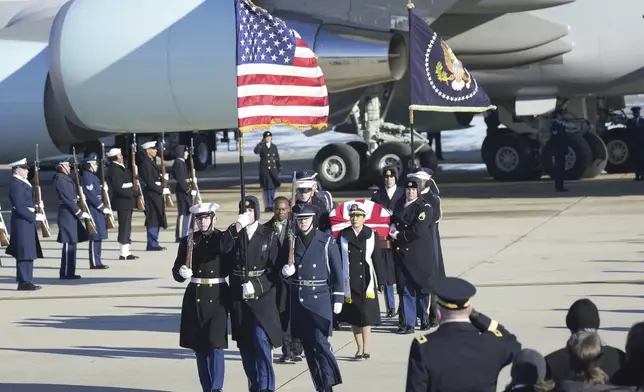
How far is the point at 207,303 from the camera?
10281 millimetres

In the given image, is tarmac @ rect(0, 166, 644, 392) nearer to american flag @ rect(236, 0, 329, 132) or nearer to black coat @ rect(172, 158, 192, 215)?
black coat @ rect(172, 158, 192, 215)

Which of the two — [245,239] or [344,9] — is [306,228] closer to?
[245,239]

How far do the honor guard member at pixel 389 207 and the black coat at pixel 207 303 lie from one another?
3.21 m

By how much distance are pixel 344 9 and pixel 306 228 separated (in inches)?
572

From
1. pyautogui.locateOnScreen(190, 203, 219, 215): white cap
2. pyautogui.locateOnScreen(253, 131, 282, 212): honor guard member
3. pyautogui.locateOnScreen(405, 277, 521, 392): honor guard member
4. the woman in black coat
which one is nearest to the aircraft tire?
pyautogui.locateOnScreen(253, 131, 282, 212): honor guard member

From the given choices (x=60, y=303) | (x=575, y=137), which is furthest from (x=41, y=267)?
(x=575, y=137)

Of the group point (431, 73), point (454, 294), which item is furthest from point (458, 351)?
point (431, 73)

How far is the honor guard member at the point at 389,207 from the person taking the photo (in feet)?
44.0

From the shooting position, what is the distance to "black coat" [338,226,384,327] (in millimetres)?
11766

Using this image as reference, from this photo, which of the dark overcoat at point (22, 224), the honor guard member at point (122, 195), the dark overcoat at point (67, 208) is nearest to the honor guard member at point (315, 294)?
the dark overcoat at point (22, 224)

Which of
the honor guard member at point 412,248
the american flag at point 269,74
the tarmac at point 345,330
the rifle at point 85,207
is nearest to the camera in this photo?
the tarmac at point 345,330

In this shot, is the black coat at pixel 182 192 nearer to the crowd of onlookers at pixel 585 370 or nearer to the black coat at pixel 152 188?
the black coat at pixel 152 188

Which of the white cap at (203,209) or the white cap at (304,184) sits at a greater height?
the white cap at (304,184)

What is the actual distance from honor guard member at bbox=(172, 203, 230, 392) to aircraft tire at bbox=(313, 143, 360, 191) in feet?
57.6
